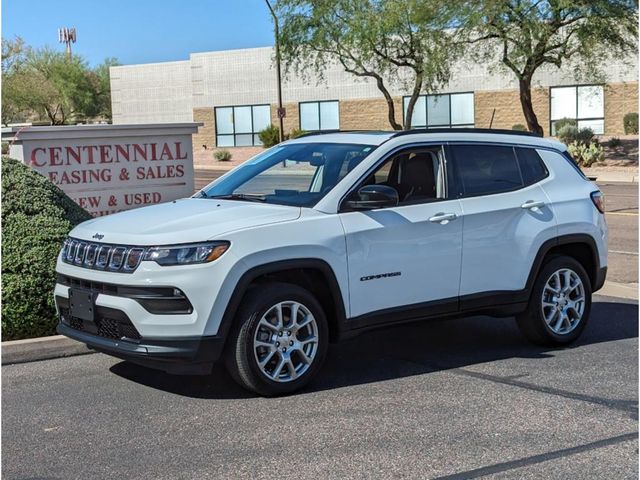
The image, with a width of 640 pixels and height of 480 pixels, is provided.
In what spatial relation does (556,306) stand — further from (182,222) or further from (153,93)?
(153,93)

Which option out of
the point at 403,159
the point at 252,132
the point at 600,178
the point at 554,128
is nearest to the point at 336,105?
the point at 252,132

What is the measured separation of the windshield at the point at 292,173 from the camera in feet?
22.2

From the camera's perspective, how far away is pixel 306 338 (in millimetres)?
6301

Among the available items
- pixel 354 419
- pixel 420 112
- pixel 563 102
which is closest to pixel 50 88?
pixel 420 112

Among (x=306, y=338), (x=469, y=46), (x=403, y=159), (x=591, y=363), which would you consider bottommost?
(x=591, y=363)

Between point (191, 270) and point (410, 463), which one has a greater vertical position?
point (191, 270)

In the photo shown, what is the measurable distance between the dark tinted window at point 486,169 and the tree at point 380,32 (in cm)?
2875

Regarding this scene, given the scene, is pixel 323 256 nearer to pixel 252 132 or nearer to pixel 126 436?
pixel 126 436

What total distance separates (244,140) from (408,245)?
54450 millimetres

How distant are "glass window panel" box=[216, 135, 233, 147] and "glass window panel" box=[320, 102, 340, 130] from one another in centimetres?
710

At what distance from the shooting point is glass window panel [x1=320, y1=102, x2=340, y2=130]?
186 feet

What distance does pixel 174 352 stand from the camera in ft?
18.9

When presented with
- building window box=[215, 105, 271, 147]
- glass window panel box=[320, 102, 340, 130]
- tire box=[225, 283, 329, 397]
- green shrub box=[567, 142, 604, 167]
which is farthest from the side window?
building window box=[215, 105, 271, 147]

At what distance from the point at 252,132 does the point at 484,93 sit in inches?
649
